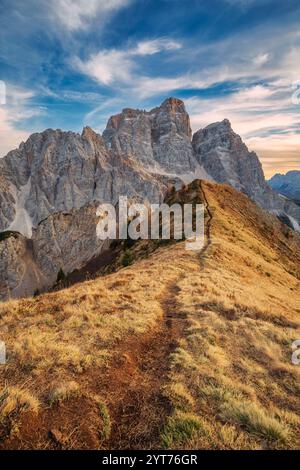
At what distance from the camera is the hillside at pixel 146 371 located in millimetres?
6781

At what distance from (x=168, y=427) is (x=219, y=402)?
1766mm

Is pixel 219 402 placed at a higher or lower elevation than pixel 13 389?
lower

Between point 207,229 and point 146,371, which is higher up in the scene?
point 207,229

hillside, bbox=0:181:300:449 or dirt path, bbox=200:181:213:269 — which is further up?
dirt path, bbox=200:181:213:269

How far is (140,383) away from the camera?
8.84m

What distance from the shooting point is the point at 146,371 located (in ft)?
31.4

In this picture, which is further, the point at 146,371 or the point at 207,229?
the point at 207,229

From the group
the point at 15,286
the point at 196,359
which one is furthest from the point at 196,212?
the point at 15,286

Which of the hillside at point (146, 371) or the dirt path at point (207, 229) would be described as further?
the dirt path at point (207, 229)

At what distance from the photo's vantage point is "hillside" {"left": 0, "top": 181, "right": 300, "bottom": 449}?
6781 mm

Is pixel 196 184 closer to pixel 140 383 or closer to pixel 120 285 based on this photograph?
pixel 120 285

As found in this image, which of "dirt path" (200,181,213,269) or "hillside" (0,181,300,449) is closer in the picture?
"hillside" (0,181,300,449)

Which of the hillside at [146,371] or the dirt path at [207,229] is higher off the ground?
the dirt path at [207,229]
